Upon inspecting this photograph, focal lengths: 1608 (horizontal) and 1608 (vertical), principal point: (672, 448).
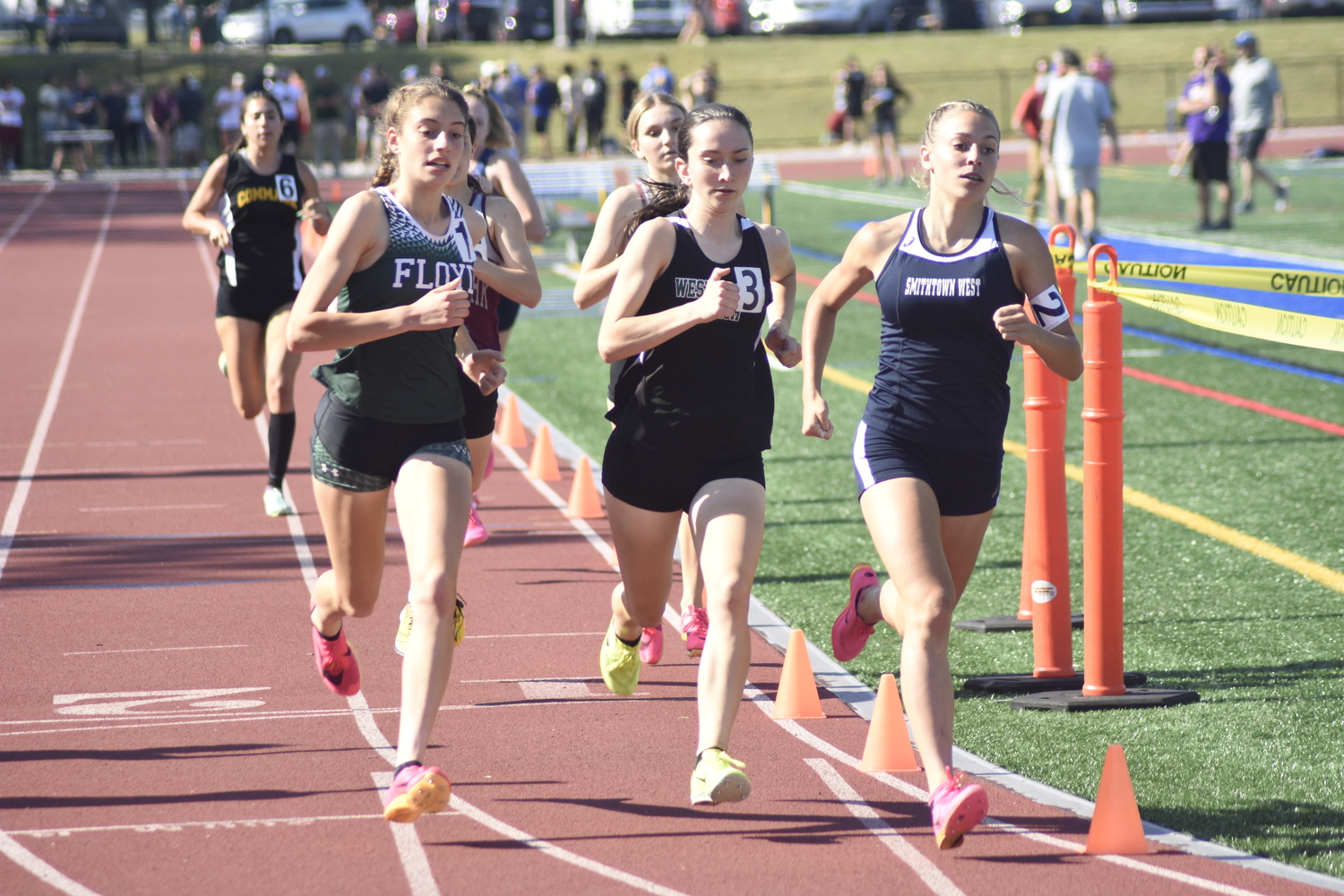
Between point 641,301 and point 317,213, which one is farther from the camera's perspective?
point 317,213

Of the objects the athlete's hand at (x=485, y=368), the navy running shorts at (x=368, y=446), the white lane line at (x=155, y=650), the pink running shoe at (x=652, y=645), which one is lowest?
the white lane line at (x=155, y=650)

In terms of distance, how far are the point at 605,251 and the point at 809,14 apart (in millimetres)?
43992

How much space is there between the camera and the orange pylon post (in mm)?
5430

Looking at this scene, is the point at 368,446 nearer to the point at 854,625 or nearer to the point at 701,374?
the point at 701,374

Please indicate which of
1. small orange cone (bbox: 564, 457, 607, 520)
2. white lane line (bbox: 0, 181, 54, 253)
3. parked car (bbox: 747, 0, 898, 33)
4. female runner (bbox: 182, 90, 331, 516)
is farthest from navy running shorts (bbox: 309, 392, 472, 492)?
parked car (bbox: 747, 0, 898, 33)

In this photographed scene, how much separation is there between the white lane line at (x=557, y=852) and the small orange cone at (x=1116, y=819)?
46.2 inches

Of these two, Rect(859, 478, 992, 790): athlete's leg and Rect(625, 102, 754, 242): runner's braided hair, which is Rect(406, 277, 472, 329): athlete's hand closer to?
Rect(625, 102, 754, 242): runner's braided hair

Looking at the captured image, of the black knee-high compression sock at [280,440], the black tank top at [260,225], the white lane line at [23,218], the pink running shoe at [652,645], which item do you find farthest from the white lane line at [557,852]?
the white lane line at [23,218]

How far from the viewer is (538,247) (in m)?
22.7

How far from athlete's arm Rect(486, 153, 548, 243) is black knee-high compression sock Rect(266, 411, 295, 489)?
181 cm

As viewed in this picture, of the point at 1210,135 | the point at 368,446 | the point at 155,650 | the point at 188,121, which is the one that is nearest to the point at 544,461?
the point at 155,650

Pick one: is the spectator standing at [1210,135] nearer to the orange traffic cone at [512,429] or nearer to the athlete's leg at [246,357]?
the orange traffic cone at [512,429]

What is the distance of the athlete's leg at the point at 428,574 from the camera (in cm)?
443

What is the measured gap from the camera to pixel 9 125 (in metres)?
37.9
